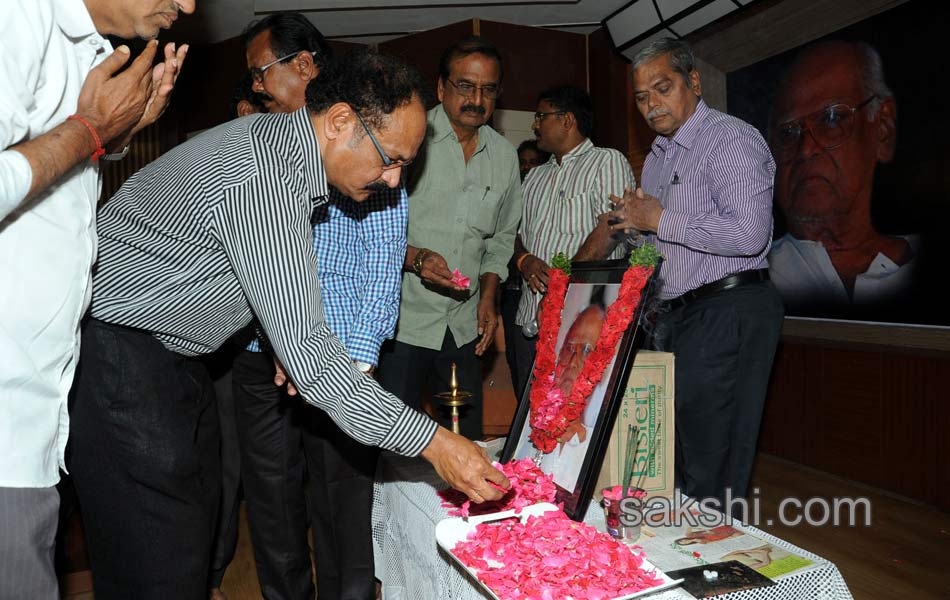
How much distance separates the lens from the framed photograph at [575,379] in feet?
4.94

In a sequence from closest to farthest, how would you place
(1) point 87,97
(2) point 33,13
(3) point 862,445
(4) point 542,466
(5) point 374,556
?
(2) point 33,13, (1) point 87,97, (4) point 542,466, (5) point 374,556, (3) point 862,445

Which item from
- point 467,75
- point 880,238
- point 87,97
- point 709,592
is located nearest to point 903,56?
point 880,238

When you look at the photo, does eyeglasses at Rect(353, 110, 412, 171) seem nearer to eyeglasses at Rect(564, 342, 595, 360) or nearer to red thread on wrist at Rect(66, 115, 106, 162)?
red thread on wrist at Rect(66, 115, 106, 162)

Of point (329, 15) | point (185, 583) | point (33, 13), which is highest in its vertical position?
point (329, 15)

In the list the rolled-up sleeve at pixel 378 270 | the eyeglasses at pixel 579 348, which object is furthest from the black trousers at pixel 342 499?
the eyeglasses at pixel 579 348

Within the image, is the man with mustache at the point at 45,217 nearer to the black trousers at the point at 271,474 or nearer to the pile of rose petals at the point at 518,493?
the pile of rose petals at the point at 518,493

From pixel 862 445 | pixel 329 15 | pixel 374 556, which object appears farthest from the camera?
pixel 329 15

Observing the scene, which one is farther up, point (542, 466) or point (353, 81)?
point (353, 81)

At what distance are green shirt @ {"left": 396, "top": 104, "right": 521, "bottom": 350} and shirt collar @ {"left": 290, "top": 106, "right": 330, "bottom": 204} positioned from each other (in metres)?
1.05

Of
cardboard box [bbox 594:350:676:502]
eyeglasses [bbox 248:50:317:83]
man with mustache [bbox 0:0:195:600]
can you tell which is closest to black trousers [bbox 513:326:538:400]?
cardboard box [bbox 594:350:676:502]

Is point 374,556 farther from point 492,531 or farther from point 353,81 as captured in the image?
point 353,81

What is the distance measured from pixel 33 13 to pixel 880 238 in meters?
3.68

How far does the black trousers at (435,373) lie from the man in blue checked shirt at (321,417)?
0.32 m

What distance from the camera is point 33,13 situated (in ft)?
3.52
